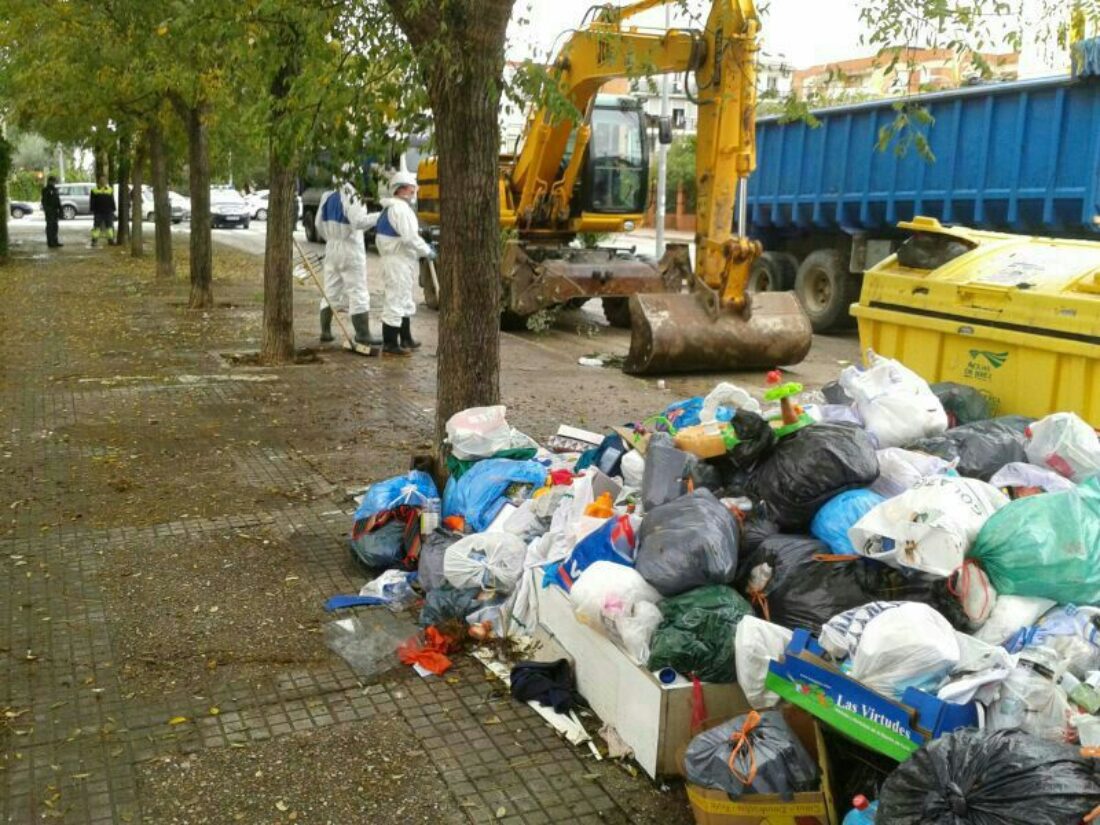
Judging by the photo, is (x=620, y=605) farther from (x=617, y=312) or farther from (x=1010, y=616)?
(x=617, y=312)

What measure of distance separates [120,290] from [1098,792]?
18079 mm

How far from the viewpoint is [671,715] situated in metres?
3.58

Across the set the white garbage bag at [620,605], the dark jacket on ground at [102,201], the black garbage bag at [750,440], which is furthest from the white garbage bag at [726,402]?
the dark jacket on ground at [102,201]

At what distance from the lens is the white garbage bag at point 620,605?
12.6 feet

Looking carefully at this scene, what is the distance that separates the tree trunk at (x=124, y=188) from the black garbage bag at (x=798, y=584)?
20899mm

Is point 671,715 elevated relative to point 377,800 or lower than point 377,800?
elevated

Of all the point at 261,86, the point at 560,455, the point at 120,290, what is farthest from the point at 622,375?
the point at 120,290

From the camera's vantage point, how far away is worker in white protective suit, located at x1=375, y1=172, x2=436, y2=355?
1144 cm

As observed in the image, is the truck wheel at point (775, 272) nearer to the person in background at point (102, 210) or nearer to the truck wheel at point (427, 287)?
the truck wheel at point (427, 287)

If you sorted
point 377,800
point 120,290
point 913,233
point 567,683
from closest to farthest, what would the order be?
point 377,800 → point 567,683 → point 913,233 → point 120,290

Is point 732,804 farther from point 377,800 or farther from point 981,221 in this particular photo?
point 981,221

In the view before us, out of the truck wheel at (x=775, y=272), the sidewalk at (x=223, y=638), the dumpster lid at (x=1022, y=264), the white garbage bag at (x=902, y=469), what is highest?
the dumpster lid at (x=1022, y=264)

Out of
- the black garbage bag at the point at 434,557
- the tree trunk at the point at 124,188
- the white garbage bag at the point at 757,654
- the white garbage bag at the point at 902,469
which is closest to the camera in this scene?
the white garbage bag at the point at 757,654

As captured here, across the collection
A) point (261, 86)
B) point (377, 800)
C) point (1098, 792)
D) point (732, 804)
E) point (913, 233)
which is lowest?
point (377, 800)
